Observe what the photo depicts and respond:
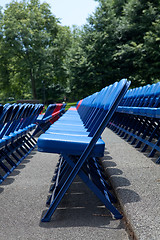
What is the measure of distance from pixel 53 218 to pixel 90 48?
24150mm

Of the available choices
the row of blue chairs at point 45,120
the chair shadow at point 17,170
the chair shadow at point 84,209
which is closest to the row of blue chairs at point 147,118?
the chair shadow at point 84,209

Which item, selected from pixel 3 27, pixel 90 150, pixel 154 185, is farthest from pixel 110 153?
pixel 3 27

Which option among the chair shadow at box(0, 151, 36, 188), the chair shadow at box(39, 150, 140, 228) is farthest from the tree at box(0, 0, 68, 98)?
the chair shadow at box(39, 150, 140, 228)

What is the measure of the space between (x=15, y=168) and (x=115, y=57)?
23.0 meters

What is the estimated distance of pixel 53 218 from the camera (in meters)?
2.25

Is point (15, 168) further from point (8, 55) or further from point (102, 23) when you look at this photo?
point (8, 55)

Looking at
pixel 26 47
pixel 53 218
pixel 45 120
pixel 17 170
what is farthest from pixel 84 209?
pixel 26 47

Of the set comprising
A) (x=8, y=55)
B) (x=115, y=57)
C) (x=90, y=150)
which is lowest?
(x=90, y=150)

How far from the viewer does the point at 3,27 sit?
29344 mm

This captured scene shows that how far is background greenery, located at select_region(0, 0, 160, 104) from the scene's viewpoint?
2395cm

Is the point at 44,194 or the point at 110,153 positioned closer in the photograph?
the point at 44,194

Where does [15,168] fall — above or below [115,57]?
below

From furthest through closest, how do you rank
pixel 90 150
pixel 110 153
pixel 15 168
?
pixel 110 153 → pixel 15 168 → pixel 90 150

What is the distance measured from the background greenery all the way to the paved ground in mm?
21408
